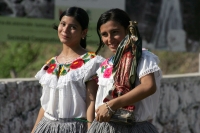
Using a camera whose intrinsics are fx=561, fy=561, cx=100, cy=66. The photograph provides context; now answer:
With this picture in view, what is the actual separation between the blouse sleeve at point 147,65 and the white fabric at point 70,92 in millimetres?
529

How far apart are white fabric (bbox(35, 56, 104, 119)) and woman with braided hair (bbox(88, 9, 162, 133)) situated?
312mm

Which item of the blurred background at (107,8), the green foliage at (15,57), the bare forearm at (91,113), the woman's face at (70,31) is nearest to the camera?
the bare forearm at (91,113)

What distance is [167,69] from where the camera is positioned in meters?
9.02

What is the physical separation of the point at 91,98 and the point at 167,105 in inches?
90.8

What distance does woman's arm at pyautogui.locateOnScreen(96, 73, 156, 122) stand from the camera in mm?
2811

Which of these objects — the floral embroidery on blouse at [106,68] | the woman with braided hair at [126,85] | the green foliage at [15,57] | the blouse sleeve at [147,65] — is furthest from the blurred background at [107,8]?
the blouse sleeve at [147,65]

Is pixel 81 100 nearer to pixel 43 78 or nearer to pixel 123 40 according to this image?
pixel 43 78

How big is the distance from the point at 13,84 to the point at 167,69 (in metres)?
4.51

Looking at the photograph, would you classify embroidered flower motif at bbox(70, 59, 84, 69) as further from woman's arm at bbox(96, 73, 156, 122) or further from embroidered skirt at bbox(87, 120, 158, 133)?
woman's arm at bbox(96, 73, 156, 122)

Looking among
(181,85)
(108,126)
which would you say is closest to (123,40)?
(108,126)

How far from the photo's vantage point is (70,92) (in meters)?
3.37

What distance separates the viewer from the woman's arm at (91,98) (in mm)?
3344

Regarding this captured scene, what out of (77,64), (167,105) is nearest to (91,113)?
(77,64)

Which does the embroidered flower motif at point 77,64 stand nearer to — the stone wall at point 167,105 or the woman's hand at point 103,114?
the woman's hand at point 103,114
